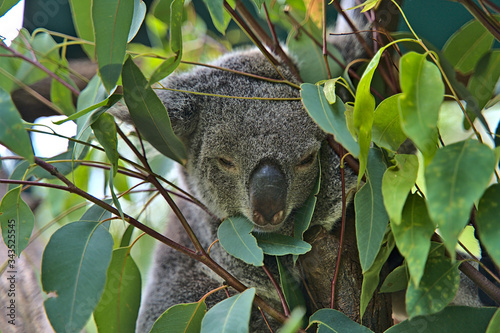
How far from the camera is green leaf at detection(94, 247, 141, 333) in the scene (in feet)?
4.73

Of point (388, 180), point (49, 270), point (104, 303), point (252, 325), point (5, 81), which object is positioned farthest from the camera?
point (252, 325)

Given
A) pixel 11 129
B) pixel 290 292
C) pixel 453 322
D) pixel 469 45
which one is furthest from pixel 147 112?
pixel 469 45

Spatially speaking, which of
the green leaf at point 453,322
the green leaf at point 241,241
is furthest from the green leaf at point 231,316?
the green leaf at point 453,322

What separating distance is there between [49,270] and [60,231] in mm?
126

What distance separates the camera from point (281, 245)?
1373 millimetres

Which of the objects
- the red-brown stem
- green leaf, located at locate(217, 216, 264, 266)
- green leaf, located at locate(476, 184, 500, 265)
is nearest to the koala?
green leaf, located at locate(217, 216, 264, 266)

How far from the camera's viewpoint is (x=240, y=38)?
2.79 metres

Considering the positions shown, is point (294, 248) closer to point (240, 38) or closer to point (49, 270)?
point (49, 270)

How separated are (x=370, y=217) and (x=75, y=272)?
2.51 ft

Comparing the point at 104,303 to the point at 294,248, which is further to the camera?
the point at 104,303

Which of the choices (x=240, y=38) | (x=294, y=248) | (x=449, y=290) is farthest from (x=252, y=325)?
(x=240, y=38)

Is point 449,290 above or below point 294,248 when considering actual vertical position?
below

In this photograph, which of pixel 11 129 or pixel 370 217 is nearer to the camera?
pixel 11 129

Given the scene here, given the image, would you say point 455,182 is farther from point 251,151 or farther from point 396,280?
point 251,151
